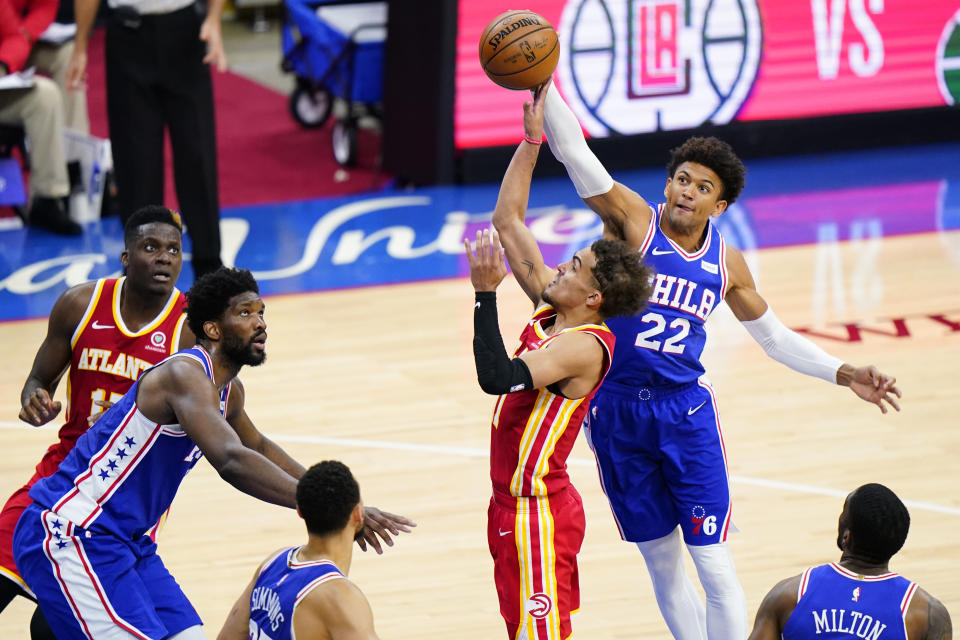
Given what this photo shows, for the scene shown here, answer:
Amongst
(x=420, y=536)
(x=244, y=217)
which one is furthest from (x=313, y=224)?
(x=420, y=536)

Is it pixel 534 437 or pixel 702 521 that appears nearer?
pixel 534 437

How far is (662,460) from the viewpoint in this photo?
4.84 meters

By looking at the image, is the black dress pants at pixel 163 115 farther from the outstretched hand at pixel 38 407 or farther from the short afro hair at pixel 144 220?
the outstretched hand at pixel 38 407

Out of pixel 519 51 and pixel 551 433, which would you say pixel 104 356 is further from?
pixel 519 51

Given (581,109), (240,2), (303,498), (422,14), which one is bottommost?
(240,2)

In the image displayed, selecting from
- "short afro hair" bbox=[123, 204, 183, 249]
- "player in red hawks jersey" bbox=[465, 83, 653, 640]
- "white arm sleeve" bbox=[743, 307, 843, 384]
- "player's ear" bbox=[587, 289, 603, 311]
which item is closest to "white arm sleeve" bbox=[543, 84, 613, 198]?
"player in red hawks jersey" bbox=[465, 83, 653, 640]

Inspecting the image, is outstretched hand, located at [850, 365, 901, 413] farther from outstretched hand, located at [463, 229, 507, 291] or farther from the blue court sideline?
the blue court sideline

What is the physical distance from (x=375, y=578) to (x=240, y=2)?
50.6ft

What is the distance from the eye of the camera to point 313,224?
37.0ft

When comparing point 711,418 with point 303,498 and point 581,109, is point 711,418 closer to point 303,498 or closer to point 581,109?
point 303,498

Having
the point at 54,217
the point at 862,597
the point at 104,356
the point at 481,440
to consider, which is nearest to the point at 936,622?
the point at 862,597

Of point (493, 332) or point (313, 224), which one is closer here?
point (493, 332)

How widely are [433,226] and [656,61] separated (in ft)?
8.41

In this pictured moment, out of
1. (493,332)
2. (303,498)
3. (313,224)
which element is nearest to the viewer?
Result: (303,498)
